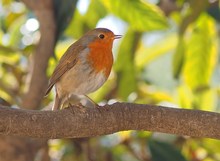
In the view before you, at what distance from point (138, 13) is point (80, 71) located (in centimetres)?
46

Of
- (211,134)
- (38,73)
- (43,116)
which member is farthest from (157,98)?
(43,116)

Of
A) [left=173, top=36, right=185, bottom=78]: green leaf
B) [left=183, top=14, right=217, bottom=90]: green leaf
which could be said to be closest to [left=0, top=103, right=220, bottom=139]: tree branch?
[left=173, top=36, right=185, bottom=78]: green leaf

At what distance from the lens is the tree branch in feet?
7.38

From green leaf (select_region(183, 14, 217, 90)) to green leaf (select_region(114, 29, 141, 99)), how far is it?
0.33 m

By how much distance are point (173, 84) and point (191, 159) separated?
0.66 metres

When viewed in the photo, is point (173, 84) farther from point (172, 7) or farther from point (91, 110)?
point (91, 110)

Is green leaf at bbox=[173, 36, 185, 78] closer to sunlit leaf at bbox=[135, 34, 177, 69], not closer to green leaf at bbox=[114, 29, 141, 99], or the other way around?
green leaf at bbox=[114, 29, 141, 99]

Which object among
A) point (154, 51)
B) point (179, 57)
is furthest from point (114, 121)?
point (154, 51)

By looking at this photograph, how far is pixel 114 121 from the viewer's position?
8.03 feet

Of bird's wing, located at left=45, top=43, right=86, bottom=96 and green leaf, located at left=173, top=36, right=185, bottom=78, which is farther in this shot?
green leaf, located at left=173, top=36, right=185, bottom=78

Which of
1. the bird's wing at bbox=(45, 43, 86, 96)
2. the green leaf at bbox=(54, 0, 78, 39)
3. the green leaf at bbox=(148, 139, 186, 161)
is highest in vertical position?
the green leaf at bbox=(54, 0, 78, 39)

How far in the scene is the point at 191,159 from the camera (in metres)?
3.76

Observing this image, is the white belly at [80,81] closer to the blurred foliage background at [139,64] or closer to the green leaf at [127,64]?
the blurred foliage background at [139,64]

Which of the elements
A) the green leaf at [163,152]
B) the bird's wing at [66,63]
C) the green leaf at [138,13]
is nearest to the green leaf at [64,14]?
the bird's wing at [66,63]
